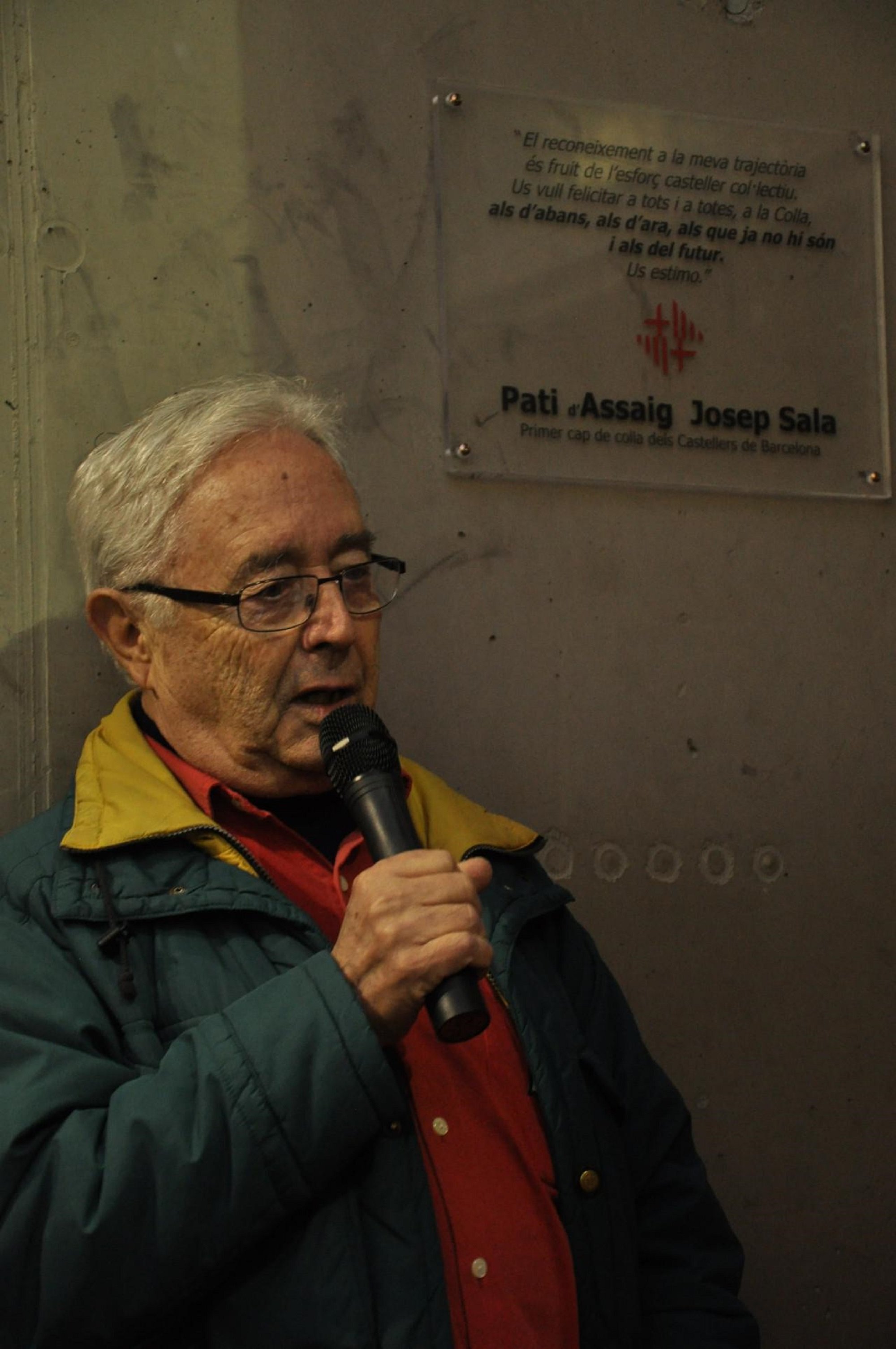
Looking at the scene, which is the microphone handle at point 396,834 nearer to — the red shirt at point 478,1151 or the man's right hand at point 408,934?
the man's right hand at point 408,934

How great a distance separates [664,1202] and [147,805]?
37.4 inches

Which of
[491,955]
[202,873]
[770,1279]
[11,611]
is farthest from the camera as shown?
[770,1279]

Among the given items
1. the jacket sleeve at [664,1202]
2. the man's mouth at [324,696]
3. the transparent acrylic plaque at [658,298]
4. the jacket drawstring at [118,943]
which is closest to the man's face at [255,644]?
the man's mouth at [324,696]

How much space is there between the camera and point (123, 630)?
2.21 meters

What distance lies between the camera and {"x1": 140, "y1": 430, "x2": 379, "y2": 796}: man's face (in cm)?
208


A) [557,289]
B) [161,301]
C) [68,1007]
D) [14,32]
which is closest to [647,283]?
[557,289]

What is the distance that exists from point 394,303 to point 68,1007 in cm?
150

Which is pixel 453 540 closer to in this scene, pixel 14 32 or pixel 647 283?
pixel 647 283

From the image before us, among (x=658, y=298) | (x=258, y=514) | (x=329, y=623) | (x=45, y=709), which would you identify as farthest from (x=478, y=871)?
(x=658, y=298)

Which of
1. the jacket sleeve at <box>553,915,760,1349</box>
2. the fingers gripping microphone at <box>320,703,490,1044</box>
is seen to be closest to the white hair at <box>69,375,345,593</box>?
the fingers gripping microphone at <box>320,703,490,1044</box>

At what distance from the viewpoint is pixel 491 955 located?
1646 mm

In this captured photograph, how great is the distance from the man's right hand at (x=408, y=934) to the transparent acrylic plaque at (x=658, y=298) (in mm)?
1215

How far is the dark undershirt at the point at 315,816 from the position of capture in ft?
6.93

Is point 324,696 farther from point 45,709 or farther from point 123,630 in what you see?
point 45,709
